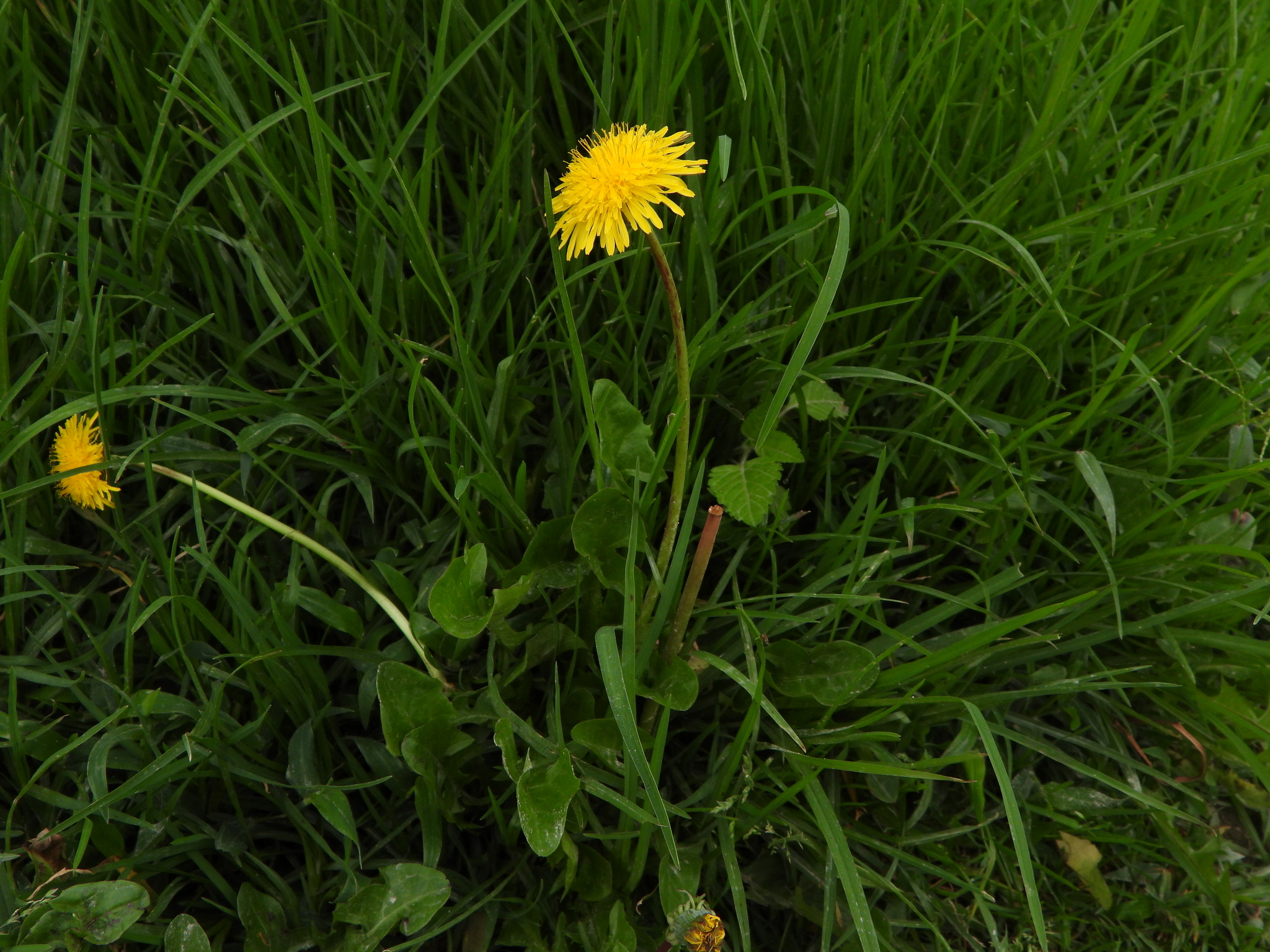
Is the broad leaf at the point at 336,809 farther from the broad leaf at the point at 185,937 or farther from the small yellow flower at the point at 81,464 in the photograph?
the small yellow flower at the point at 81,464

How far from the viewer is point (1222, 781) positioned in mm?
1441

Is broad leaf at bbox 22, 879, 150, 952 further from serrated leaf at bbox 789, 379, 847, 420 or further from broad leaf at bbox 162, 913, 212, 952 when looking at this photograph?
serrated leaf at bbox 789, 379, 847, 420

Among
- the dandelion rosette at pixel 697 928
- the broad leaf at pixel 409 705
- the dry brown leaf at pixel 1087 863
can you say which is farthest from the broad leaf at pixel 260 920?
the dry brown leaf at pixel 1087 863

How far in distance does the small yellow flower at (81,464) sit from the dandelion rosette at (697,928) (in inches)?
33.5

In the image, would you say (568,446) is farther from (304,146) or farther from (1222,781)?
(1222,781)

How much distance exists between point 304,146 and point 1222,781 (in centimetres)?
166

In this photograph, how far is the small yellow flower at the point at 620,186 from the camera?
3.12 feet

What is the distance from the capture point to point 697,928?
102 centimetres

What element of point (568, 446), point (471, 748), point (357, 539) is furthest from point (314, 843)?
point (568, 446)

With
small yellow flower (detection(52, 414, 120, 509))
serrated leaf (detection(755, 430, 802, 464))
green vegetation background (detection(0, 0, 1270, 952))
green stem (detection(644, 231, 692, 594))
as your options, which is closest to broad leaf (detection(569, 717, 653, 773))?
green vegetation background (detection(0, 0, 1270, 952))

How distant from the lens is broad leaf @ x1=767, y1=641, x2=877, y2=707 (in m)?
1.13

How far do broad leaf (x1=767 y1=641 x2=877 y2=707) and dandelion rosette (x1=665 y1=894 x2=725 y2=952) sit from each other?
0.27 meters

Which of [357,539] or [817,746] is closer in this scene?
[817,746]

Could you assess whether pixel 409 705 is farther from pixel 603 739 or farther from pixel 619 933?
pixel 619 933
